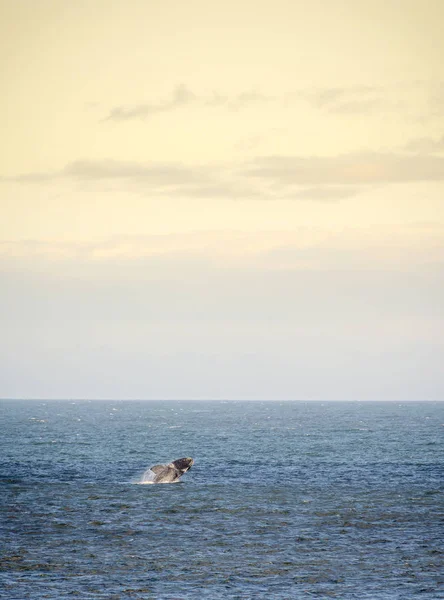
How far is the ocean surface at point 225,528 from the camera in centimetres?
3953

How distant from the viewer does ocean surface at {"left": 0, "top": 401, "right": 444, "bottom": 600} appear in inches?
1556

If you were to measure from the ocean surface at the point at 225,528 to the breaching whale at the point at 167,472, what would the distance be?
116 centimetres

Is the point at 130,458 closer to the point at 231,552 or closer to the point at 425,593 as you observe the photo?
the point at 231,552

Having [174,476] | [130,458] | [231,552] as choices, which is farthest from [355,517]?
[130,458]

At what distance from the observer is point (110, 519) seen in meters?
55.6

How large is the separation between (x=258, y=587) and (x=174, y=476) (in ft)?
127

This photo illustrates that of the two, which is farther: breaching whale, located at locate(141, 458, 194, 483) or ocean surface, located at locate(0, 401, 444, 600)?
breaching whale, located at locate(141, 458, 194, 483)

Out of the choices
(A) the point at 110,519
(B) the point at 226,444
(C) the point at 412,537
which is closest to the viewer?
(C) the point at 412,537

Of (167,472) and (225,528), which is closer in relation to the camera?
(225,528)

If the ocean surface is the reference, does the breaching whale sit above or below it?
above

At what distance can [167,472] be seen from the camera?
254 feet

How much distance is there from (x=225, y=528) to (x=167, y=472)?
24740mm

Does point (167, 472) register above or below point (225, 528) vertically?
above

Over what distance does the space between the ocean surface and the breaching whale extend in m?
1.16
